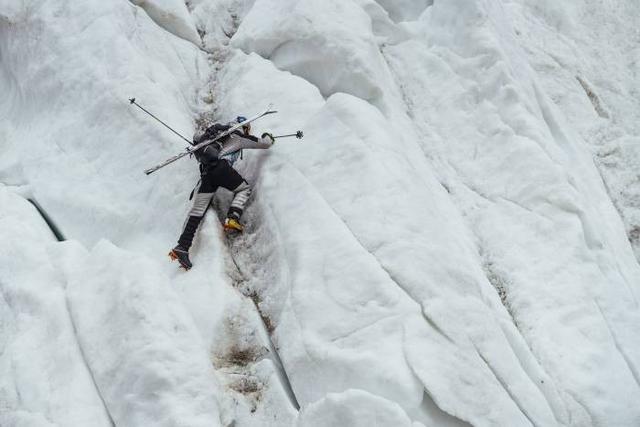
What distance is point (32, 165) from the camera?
12305mm

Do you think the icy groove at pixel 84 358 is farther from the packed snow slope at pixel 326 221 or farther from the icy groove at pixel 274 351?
the icy groove at pixel 274 351

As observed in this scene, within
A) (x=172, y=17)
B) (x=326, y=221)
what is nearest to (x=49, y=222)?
(x=326, y=221)

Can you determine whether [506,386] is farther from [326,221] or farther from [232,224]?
[232,224]

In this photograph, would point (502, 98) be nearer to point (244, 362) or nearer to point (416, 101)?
point (416, 101)

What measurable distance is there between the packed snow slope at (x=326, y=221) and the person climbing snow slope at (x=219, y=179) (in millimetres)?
296

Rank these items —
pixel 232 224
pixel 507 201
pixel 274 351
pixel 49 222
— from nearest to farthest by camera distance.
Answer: pixel 274 351 < pixel 232 224 < pixel 49 222 < pixel 507 201

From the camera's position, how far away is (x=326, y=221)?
1003 centimetres

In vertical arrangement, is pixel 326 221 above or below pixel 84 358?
above

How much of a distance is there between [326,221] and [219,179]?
2142 mm

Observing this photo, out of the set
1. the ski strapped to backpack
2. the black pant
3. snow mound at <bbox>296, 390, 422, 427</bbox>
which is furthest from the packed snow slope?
the ski strapped to backpack

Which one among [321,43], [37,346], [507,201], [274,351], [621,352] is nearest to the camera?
[37,346]

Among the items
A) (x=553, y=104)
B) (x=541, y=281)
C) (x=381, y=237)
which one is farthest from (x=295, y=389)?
(x=553, y=104)

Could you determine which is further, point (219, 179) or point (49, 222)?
point (49, 222)

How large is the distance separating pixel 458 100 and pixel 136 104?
673 centimetres
